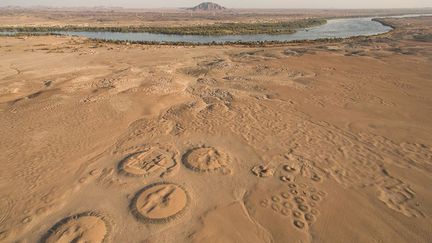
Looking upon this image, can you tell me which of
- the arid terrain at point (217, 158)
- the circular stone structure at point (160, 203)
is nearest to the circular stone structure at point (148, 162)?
the arid terrain at point (217, 158)

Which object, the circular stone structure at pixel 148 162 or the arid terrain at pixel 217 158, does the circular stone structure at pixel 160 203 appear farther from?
the circular stone structure at pixel 148 162

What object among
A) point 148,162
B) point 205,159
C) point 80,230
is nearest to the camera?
point 80,230

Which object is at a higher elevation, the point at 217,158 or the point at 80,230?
the point at 217,158

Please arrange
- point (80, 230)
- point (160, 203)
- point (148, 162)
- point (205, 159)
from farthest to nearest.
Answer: point (205, 159), point (148, 162), point (160, 203), point (80, 230)

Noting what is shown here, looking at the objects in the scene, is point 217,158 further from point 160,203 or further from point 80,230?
point 80,230

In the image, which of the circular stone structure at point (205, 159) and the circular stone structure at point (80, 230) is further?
the circular stone structure at point (205, 159)

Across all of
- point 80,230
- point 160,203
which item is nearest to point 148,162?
point 160,203

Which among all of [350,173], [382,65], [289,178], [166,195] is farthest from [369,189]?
[382,65]
